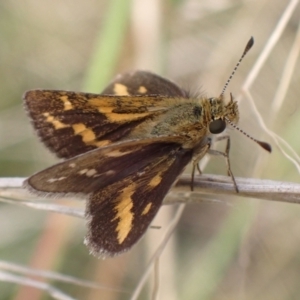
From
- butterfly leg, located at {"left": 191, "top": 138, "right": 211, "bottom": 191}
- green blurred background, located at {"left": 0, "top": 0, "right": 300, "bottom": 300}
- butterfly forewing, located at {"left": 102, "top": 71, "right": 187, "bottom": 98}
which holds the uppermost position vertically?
butterfly forewing, located at {"left": 102, "top": 71, "right": 187, "bottom": 98}

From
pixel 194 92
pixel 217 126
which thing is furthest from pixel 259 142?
pixel 194 92

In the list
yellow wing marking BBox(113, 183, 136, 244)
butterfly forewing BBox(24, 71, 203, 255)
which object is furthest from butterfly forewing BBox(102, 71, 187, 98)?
yellow wing marking BBox(113, 183, 136, 244)

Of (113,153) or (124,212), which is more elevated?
(113,153)

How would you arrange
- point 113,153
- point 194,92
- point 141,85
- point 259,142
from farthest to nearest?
1. point 194,92
2. point 141,85
3. point 259,142
4. point 113,153

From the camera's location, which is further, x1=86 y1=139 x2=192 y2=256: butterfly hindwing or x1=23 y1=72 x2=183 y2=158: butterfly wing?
x1=23 y1=72 x2=183 y2=158: butterfly wing

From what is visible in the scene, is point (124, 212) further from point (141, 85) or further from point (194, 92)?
point (194, 92)

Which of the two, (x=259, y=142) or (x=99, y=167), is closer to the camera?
(x=99, y=167)

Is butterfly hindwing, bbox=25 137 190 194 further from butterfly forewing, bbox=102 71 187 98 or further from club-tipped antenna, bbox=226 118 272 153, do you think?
butterfly forewing, bbox=102 71 187 98
